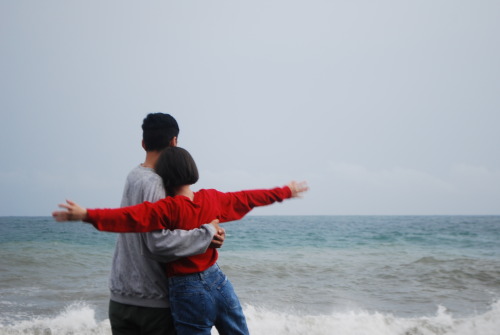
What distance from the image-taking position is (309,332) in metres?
6.13

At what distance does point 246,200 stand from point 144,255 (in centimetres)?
65

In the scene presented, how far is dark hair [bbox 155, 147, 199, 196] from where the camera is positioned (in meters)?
2.27

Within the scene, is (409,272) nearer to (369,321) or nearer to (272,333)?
(369,321)

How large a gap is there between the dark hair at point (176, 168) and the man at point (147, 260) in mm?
47

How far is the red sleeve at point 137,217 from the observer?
6.52 feet

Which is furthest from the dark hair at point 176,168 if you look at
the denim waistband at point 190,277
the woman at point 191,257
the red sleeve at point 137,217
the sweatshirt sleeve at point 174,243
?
the denim waistband at point 190,277

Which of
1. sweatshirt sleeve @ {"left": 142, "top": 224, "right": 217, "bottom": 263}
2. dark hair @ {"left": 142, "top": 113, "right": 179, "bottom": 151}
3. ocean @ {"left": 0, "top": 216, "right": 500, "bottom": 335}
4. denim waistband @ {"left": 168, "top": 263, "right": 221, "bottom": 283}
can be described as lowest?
ocean @ {"left": 0, "top": 216, "right": 500, "bottom": 335}

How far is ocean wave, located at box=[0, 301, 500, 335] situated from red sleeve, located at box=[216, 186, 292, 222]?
4.00m

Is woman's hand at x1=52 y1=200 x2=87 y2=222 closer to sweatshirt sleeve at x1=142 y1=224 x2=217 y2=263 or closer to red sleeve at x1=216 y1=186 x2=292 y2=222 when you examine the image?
sweatshirt sleeve at x1=142 y1=224 x2=217 y2=263

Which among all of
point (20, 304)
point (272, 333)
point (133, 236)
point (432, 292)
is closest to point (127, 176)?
point (133, 236)

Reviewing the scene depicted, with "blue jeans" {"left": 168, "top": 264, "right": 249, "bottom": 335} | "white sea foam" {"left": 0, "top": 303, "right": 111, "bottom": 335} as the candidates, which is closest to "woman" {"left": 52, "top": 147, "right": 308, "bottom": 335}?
"blue jeans" {"left": 168, "top": 264, "right": 249, "bottom": 335}

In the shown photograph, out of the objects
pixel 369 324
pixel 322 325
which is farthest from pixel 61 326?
pixel 369 324

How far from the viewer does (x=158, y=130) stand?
2389 mm

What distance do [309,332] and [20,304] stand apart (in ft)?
15.0
